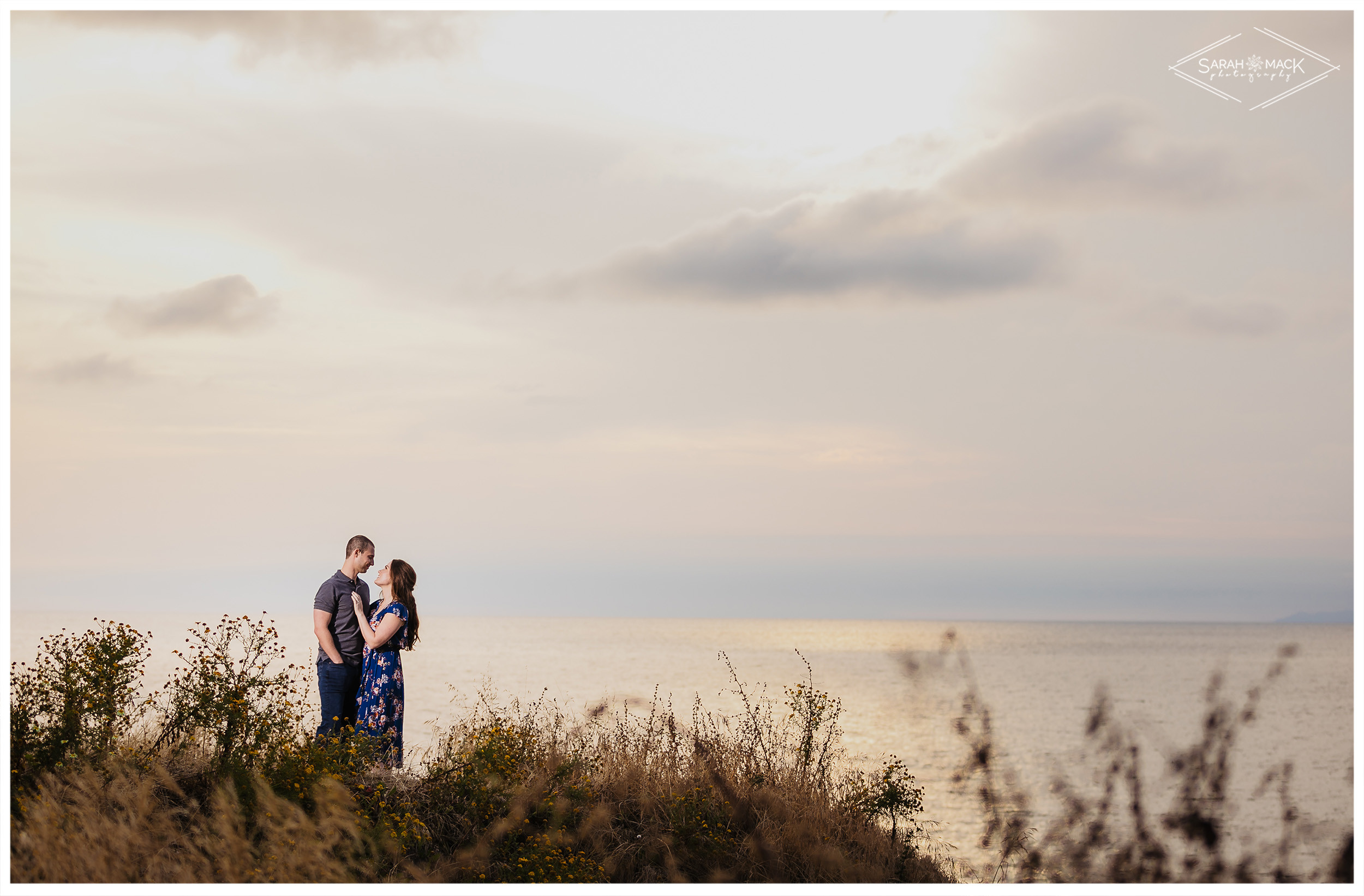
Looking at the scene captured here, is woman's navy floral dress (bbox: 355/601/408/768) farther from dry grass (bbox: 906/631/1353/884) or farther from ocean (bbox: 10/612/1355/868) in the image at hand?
dry grass (bbox: 906/631/1353/884)

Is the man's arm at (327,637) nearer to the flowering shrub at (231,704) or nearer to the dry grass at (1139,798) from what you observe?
the flowering shrub at (231,704)

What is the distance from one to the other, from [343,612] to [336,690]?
2.10ft

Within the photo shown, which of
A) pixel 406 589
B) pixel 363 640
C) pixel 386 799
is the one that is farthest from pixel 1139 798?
pixel 363 640

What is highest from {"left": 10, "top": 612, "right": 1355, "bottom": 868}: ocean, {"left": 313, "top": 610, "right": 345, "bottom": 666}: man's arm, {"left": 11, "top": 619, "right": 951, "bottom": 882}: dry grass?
{"left": 313, "top": 610, "right": 345, "bottom": 666}: man's arm

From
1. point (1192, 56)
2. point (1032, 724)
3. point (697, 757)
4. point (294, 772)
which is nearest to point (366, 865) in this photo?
point (294, 772)

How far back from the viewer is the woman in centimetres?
768

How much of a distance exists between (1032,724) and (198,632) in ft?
92.5

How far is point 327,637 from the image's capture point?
777 centimetres

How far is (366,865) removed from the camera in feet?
17.8

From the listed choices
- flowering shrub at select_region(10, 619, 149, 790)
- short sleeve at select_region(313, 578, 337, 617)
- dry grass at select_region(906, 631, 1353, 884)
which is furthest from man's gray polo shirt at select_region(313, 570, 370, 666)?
dry grass at select_region(906, 631, 1353, 884)

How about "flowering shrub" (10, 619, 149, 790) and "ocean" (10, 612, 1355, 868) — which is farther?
"ocean" (10, 612, 1355, 868)

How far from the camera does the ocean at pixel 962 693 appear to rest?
531 inches

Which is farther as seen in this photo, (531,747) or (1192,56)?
(531,747)

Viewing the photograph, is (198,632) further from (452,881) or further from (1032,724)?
(1032,724)
